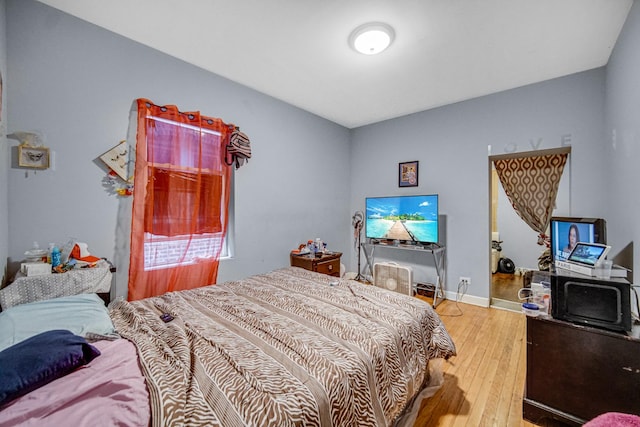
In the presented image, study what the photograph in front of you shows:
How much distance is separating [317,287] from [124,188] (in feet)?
6.23

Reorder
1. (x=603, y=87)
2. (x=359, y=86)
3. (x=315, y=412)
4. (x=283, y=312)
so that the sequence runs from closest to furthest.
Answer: (x=315, y=412) < (x=283, y=312) < (x=603, y=87) < (x=359, y=86)

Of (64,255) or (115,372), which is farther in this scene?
(64,255)

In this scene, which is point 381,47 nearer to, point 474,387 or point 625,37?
point 625,37

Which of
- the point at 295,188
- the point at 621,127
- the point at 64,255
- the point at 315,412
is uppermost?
the point at 621,127

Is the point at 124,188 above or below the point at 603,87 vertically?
below

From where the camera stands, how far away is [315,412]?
0.89 metres

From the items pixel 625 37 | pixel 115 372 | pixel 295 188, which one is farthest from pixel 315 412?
pixel 625 37

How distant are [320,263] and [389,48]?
2.49 m

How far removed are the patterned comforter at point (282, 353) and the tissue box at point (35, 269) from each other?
1.64ft

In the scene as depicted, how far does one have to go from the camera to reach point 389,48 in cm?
231

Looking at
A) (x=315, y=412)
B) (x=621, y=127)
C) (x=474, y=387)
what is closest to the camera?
(x=315, y=412)

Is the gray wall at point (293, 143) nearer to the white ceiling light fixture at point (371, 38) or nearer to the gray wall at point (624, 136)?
the gray wall at point (624, 136)

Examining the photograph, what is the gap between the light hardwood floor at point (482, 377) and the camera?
1.61 metres

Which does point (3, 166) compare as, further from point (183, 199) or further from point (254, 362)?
point (254, 362)
